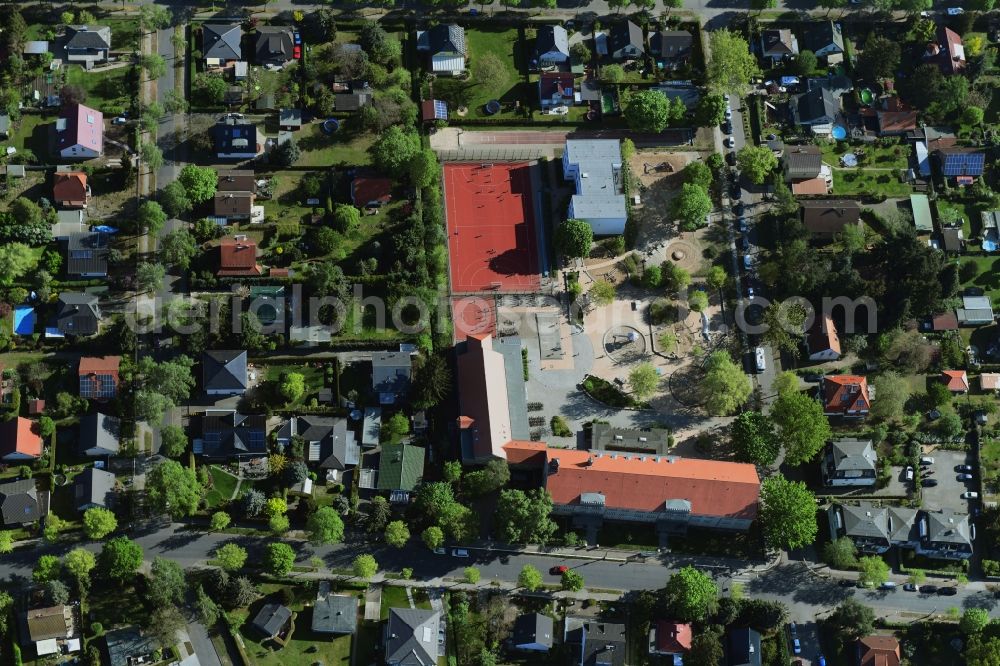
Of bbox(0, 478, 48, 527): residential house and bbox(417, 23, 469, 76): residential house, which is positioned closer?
bbox(0, 478, 48, 527): residential house

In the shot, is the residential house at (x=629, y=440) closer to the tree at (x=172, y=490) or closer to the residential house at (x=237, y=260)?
the residential house at (x=237, y=260)

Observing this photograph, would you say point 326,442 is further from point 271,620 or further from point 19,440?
point 19,440

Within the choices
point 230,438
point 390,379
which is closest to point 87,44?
point 230,438

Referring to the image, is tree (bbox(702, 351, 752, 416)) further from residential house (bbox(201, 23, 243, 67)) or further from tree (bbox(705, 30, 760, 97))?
residential house (bbox(201, 23, 243, 67))

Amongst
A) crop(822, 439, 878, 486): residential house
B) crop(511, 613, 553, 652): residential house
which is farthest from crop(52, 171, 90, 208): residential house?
crop(822, 439, 878, 486): residential house

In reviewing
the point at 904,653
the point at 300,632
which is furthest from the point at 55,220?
the point at 904,653

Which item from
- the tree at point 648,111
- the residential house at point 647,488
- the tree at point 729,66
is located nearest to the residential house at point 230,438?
the residential house at point 647,488
